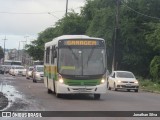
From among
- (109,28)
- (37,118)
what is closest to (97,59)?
(37,118)

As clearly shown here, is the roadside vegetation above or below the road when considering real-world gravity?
above

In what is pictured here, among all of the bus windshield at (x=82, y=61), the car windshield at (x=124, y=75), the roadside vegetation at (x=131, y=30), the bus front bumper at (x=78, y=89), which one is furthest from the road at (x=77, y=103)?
the roadside vegetation at (x=131, y=30)

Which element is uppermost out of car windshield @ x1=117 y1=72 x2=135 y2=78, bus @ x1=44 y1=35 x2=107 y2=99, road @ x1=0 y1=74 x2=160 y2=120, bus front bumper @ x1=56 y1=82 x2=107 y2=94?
bus @ x1=44 y1=35 x2=107 y2=99

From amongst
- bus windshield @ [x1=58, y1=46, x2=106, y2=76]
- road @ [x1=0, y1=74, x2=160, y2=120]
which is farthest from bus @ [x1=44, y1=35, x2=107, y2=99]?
road @ [x1=0, y1=74, x2=160, y2=120]

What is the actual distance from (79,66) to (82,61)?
0.30m

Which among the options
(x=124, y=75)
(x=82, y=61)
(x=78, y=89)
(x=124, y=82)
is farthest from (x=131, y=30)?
(x=78, y=89)

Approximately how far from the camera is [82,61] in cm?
2761

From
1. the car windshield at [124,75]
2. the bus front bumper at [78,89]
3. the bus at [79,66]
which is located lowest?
the bus front bumper at [78,89]

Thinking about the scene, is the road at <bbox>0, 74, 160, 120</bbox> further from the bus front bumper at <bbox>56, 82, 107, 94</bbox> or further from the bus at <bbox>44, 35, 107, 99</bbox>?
the bus at <bbox>44, 35, 107, 99</bbox>

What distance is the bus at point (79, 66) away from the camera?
2727cm

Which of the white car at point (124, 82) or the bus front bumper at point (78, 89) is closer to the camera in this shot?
the bus front bumper at point (78, 89)

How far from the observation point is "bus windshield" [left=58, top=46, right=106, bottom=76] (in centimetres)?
2747

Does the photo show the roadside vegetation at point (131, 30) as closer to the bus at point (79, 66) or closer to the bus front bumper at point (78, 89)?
the bus at point (79, 66)

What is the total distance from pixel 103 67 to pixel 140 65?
38816 mm
